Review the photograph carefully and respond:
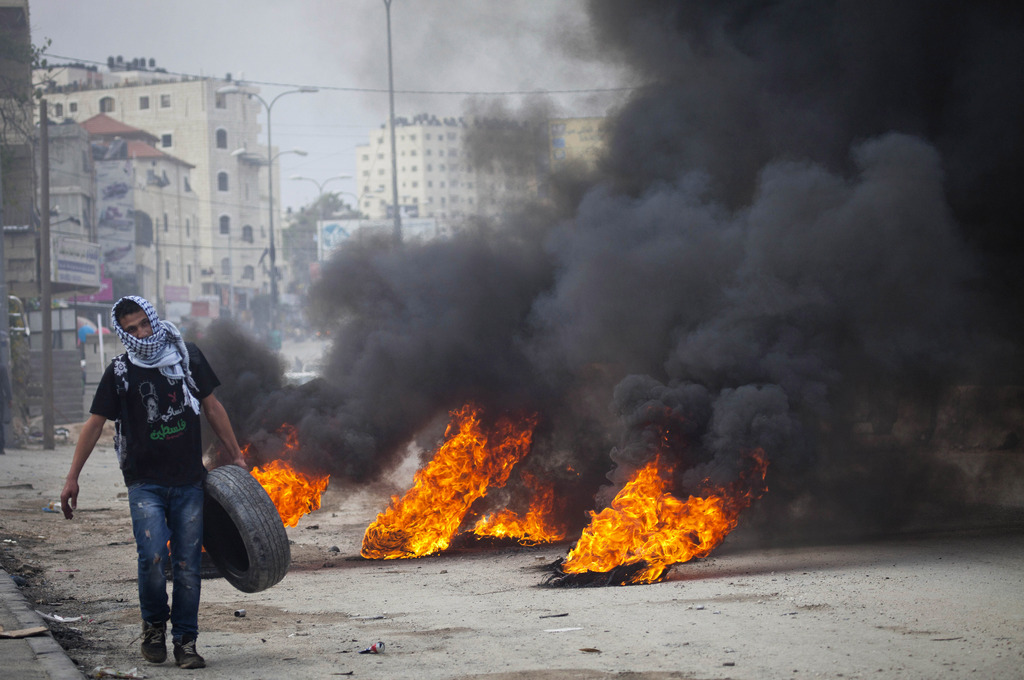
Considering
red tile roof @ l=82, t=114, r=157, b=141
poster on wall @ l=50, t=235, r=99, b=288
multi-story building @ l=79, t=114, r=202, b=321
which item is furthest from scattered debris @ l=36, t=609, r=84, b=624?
red tile roof @ l=82, t=114, r=157, b=141

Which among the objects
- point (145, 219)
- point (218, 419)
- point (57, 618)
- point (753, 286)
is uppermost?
point (145, 219)

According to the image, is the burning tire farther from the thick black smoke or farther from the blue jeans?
the thick black smoke

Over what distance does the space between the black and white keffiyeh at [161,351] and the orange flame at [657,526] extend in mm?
3731

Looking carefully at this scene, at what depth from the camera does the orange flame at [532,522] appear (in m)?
10.4

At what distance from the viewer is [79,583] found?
26.4 feet

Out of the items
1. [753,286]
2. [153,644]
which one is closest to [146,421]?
[153,644]

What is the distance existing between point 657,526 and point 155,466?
435 centimetres

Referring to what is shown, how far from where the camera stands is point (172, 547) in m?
5.32

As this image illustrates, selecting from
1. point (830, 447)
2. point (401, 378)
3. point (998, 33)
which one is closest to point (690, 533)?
point (830, 447)

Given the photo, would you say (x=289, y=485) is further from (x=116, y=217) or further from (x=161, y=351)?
(x=116, y=217)

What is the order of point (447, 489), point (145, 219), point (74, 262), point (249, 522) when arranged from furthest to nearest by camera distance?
1. point (145, 219)
2. point (74, 262)
3. point (447, 489)
4. point (249, 522)

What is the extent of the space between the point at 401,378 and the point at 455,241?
2.29 m

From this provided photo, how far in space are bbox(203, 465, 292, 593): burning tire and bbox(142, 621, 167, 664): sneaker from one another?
54 cm

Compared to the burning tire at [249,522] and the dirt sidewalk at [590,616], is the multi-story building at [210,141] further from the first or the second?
the burning tire at [249,522]
